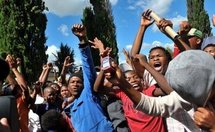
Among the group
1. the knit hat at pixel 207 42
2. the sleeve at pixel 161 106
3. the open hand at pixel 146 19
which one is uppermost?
the open hand at pixel 146 19

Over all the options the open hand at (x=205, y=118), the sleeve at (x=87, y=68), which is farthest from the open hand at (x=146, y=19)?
the open hand at (x=205, y=118)

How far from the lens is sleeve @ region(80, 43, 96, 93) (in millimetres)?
4156

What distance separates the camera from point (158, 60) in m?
4.28

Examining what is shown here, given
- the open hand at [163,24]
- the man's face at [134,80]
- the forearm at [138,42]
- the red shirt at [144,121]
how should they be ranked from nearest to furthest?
the open hand at [163,24], the red shirt at [144,121], the man's face at [134,80], the forearm at [138,42]

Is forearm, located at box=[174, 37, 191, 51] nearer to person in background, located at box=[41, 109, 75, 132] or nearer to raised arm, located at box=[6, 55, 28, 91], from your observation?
person in background, located at box=[41, 109, 75, 132]

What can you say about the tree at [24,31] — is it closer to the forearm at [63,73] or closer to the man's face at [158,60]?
the forearm at [63,73]

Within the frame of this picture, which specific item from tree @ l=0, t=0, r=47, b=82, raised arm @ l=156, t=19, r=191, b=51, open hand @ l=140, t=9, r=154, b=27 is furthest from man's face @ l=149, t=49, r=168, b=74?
tree @ l=0, t=0, r=47, b=82

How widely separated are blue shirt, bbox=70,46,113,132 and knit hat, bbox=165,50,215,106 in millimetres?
2181

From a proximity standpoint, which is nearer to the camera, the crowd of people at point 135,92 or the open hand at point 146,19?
the crowd of people at point 135,92

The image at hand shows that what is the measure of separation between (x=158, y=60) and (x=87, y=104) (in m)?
0.80

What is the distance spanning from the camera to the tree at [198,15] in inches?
1261

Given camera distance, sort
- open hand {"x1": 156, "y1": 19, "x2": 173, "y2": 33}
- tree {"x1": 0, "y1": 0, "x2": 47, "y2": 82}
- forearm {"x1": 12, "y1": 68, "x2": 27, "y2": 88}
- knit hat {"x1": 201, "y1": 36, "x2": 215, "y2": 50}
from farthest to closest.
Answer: tree {"x1": 0, "y1": 0, "x2": 47, "y2": 82} < forearm {"x1": 12, "y1": 68, "x2": 27, "y2": 88} < knit hat {"x1": 201, "y1": 36, "x2": 215, "y2": 50} < open hand {"x1": 156, "y1": 19, "x2": 173, "y2": 33}

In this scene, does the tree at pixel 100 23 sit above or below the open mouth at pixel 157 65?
above

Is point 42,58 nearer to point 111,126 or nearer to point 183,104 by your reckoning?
point 111,126
